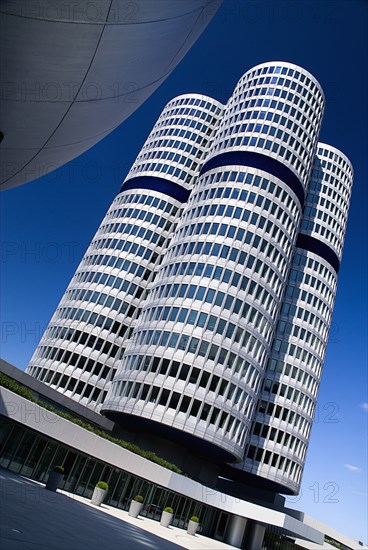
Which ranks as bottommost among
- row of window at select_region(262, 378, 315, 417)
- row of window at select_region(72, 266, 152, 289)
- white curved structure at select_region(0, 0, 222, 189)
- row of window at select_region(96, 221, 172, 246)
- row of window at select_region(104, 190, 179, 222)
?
white curved structure at select_region(0, 0, 222, 189)

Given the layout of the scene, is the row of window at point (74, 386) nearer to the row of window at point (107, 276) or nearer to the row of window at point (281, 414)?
the row of window at point (107, 276)

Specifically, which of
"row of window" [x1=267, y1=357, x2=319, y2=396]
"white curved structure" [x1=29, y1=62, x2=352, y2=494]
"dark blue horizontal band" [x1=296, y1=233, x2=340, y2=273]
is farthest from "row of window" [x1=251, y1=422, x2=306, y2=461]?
"dark blue horizontal band" [x1=296, y1=233, x2=340, y2=273]

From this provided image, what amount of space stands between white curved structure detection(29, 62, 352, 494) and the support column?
766 cm

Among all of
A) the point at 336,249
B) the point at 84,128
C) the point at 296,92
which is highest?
the point at 296,92

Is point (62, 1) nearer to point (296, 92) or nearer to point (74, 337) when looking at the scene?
point (74, 337)

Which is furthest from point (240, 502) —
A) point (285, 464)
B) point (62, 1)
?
point (62, 1)

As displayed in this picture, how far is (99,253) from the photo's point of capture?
7431cm

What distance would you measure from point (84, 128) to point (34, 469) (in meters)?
23.5

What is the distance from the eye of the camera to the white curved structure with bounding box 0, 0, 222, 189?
23.4 ft

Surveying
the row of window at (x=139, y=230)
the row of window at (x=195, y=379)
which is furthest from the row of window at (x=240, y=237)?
the row of window at (x=195, y=379)

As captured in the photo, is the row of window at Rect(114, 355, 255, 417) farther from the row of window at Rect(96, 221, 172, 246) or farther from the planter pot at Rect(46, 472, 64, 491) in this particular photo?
the row of window at Rect(96, 221, 172, 246)

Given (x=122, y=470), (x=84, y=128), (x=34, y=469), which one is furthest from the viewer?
(x=122, y=470)

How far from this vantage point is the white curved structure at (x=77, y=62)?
7117mm

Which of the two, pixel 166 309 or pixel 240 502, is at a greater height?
pixel 166 309
